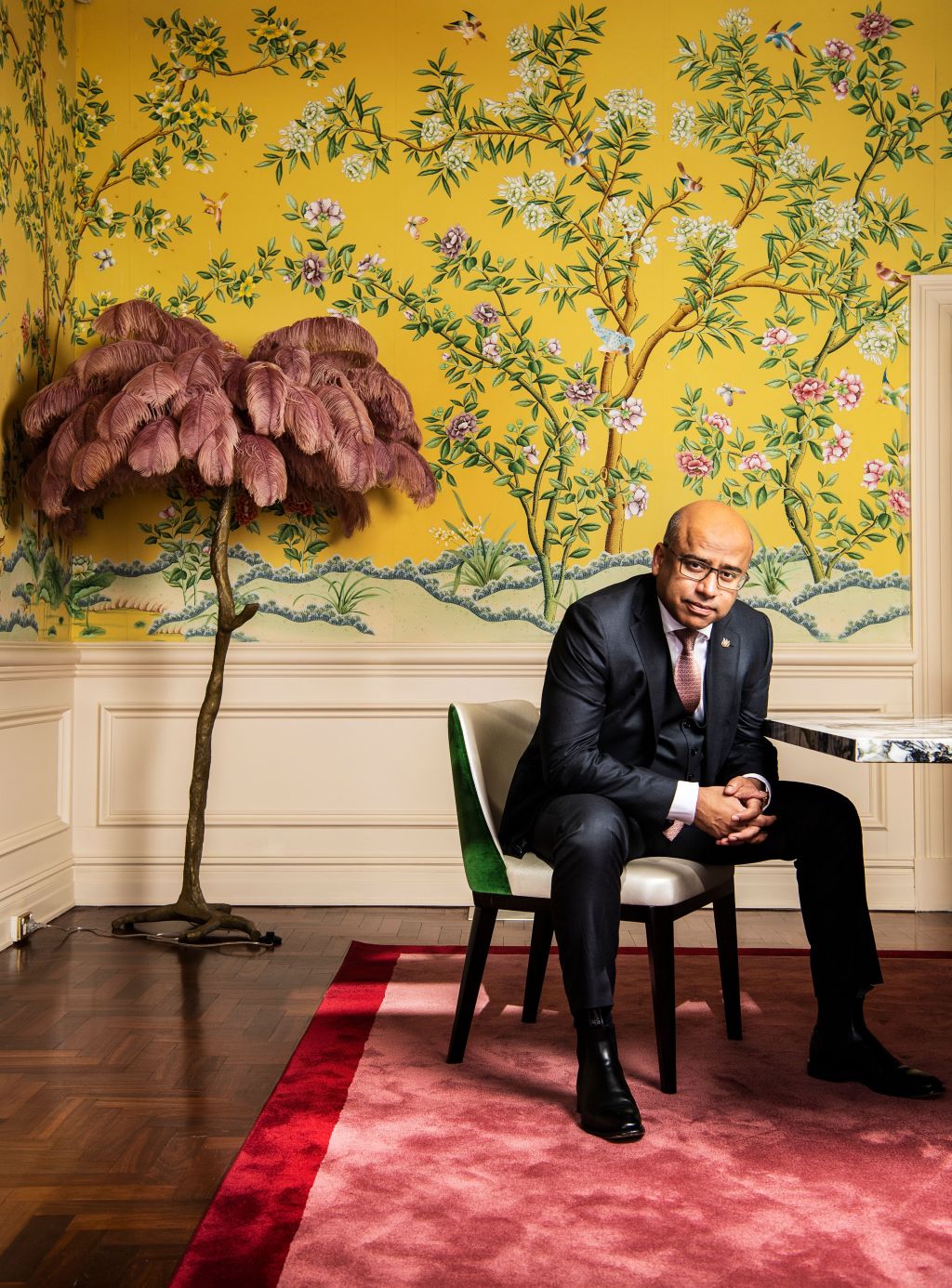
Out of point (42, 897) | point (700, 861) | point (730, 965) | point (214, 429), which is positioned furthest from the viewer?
point (42, 897)

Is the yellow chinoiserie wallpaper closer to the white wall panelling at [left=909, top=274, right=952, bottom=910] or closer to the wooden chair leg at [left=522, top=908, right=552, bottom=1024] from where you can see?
the white wall panelling at [left=909, top=274, right=952, bottom=910]

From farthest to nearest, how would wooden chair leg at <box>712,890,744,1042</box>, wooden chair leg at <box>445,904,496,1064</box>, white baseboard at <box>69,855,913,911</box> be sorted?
white baseboard at <box>69,855,913,911</box> < wooden chair leg at <box>712,890,744,1042</box> < wooden chair leg at <box>445,904,496,1064</box>

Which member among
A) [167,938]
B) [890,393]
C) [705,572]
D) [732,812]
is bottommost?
[167,938]

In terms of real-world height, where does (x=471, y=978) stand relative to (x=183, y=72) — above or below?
below

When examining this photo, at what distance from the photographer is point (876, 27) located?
4.09 metres

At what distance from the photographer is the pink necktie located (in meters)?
2.40

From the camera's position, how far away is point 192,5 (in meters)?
4.12

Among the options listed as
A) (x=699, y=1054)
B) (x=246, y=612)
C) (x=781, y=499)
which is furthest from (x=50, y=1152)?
(x=781, y=499)

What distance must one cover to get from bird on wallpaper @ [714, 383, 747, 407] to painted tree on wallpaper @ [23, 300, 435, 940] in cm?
109

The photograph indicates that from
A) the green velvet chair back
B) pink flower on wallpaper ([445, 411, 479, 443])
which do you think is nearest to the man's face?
the green velvet chair back

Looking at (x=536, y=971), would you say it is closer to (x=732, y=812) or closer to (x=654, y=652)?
(x=732, y=812)

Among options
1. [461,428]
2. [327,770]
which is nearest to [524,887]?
[327,770]

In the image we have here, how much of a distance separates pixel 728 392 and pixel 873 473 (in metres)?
0.58

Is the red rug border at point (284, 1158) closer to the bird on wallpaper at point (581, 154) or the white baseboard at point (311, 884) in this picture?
the white baseboard at point (311, 884)
